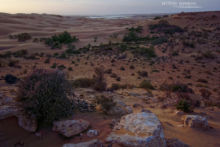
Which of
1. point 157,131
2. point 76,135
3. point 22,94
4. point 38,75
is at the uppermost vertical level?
point 38,75

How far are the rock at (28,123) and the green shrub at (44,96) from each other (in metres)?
0.13

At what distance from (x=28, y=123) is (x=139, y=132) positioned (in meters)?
2.52

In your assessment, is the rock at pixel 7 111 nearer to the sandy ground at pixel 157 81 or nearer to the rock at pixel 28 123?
the sandy ground at pixel 157 81

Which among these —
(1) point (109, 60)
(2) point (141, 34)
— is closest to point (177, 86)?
(1) point (109, 60)

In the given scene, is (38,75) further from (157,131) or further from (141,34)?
(141,34)

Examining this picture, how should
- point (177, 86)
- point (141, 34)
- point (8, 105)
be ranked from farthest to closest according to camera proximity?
point (141, 34) < point (177, 86) < point (8, 105)

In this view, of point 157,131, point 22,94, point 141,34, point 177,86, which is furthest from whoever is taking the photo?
point 141,34

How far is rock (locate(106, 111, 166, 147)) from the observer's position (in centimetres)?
324

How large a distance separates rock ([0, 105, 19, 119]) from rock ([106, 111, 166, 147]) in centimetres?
250

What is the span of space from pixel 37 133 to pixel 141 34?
34615mm

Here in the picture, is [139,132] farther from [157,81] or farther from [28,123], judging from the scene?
[157,81]

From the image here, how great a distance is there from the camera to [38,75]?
419 cm

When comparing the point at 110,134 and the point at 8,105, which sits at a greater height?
the point at 8,105

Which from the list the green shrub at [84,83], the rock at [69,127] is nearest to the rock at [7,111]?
the rock at [69,127]
